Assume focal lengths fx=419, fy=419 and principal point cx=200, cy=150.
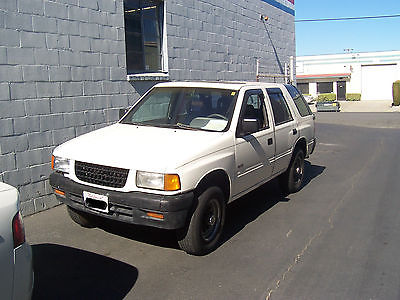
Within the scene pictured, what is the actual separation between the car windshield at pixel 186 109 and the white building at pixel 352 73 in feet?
168

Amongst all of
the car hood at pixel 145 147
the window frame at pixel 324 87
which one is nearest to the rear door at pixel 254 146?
the car hood at pixel 145 147

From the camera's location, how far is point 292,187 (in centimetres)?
701

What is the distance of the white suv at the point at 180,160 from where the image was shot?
4.06 m

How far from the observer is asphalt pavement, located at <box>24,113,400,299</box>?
150 inches

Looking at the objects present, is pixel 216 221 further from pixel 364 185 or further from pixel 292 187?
pixel 364 185

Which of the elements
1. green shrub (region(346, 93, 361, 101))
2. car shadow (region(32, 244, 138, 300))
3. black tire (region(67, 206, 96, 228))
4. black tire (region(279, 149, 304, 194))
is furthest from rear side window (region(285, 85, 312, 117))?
green shrub (region(346, 93, 361, 101))

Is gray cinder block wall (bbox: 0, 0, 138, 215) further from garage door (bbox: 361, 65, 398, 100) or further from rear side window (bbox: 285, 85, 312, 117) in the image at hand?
garage door (bbox: 361, 65, 398, 100)

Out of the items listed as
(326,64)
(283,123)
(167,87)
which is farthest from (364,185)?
(326,64)

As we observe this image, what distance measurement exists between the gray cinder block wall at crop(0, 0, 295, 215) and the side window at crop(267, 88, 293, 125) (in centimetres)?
276

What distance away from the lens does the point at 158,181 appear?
401 centimetres

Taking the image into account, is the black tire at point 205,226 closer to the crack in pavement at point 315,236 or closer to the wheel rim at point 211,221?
the wheel rim at point 211,221

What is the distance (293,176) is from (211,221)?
273cm

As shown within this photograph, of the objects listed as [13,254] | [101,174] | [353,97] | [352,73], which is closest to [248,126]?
[101,174]

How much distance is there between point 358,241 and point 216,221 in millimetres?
1716
